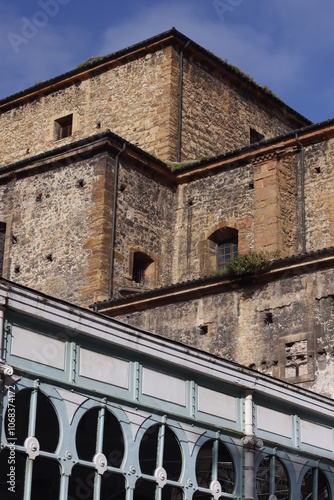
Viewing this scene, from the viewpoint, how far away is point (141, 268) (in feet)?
89.6

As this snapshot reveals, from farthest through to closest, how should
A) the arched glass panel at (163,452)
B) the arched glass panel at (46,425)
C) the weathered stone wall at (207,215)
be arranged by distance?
the weathered stone wall at (207,215)
the arched glass panel at (163,452)
the arched glass panel at (46,425)

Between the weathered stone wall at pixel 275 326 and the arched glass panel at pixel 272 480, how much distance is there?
5.65m

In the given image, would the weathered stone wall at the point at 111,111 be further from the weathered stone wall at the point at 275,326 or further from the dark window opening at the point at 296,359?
the dark window opening at the point at 296,359

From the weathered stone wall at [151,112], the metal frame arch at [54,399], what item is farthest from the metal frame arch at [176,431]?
the weathered stone wall at [151,112]

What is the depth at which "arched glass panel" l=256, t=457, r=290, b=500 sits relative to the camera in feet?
49.2

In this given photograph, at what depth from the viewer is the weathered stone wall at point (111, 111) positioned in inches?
1179

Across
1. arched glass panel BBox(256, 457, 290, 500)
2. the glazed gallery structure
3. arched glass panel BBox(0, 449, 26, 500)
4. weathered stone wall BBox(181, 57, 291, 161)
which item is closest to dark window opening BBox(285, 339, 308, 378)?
the glazed gallery structure

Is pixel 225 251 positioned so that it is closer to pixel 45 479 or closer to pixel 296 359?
pixel 296 359

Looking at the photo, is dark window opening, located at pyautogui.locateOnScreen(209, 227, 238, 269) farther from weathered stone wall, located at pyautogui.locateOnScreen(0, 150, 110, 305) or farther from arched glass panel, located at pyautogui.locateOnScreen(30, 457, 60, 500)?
arched glass panel, located at pyautogui.locateOnScreen(30, 457, 60, 500)

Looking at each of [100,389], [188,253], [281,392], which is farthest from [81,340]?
[188,253]

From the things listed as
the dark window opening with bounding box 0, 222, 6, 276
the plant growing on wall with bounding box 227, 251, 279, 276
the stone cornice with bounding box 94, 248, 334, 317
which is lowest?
the stone cornice with bounding box 94, 248, 334, 317

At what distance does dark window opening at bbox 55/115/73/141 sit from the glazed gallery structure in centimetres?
1837

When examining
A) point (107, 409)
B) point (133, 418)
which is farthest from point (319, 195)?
point (107, 409)

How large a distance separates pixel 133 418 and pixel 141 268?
14.3m
